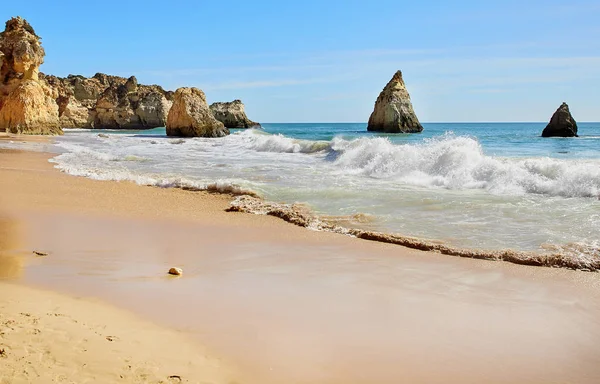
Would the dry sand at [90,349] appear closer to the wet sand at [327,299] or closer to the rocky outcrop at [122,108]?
the wet sand at [327,299]

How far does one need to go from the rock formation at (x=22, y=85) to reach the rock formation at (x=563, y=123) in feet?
123

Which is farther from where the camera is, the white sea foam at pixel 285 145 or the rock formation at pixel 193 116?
the rock formation at pixel 193 116

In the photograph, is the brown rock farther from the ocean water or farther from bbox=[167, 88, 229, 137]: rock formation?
the ocean water

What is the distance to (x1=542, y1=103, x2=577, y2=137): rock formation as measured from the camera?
119ft

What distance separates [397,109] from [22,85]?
101ft

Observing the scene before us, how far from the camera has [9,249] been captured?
545cm

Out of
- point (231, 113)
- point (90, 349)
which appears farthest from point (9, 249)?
point (231, 113)

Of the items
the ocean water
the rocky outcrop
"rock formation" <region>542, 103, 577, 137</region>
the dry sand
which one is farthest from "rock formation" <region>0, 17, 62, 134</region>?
"rock formation" <region>542, 103, 577, 137</region>

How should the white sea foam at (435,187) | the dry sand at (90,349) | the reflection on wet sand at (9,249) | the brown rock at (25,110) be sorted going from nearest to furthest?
the dry sand at (90,349) → the reflection on wet sand at (9,249) → the white sea foam at (435,187) → the brown rock at (25,110)

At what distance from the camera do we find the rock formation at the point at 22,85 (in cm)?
3391

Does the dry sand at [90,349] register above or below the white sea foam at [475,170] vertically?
below

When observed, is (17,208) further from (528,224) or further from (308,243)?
(528,224)

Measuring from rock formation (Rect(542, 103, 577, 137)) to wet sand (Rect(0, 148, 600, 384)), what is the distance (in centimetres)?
3559

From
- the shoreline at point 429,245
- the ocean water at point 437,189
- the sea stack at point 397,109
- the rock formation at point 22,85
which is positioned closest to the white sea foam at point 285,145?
the ocean water at point 437,189
